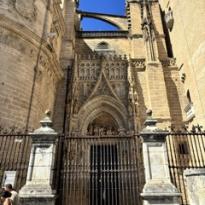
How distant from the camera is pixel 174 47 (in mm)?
13672

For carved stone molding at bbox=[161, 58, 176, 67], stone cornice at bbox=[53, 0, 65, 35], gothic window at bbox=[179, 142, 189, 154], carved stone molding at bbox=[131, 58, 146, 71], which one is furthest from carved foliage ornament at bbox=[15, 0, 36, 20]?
gothic window at bbox=[179, 142, 189, 154]

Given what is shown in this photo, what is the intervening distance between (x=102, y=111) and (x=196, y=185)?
298 inches

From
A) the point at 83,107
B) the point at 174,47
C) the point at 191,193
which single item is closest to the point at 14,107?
the point at 83,107

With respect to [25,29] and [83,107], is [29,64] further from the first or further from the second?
[83,107]

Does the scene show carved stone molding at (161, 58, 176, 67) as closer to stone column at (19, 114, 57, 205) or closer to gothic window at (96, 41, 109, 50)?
gothic window at (96, 41, 109, 50)

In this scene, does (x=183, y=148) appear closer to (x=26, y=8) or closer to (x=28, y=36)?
(x=28, y=36)

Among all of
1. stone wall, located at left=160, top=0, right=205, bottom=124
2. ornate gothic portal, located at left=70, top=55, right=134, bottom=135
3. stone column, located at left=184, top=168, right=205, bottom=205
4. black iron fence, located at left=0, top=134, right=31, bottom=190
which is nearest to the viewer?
stone column, located at left=184, top=168, right=205, bottom=205

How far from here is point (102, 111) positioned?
1243 centimetres

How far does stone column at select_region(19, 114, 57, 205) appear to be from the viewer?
4.95m

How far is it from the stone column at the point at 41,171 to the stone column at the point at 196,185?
10.9 feet

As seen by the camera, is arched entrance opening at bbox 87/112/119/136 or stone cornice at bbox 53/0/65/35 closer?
arched entrance opening at bbox 87/112/119/136

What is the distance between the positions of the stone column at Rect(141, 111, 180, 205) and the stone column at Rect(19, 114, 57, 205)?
221 cm

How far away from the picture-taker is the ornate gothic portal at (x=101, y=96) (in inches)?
465

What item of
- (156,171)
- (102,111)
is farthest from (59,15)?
(156,171)
